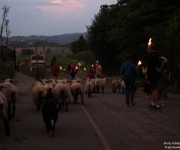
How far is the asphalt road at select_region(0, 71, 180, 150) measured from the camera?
8074 millimetres

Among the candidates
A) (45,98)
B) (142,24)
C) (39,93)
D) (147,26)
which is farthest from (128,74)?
(142,24)

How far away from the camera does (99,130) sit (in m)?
9.73

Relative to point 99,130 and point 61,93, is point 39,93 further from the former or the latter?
point 99,130

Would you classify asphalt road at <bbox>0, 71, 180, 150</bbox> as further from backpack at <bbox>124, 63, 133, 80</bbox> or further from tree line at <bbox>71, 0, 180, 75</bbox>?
tree line at <bbox>71, 0, 180, 75</bbox>

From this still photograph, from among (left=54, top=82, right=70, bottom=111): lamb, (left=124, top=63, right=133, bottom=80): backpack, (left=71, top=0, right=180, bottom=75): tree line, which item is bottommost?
(left=54, top=82, right=70, bottom=111): lamb

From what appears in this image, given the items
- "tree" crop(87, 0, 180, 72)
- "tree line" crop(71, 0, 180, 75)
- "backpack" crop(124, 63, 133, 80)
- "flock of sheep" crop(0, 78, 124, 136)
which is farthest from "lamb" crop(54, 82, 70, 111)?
"tree" crop(87, 0, 180, 72)

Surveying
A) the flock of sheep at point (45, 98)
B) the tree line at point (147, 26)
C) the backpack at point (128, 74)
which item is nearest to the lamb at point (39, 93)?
the flock of sheep at point (45, 98)

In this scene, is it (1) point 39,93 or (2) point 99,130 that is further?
(1) point 39,93

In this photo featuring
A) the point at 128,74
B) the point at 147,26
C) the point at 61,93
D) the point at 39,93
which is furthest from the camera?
the point at 147,26

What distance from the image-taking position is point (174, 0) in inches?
1147

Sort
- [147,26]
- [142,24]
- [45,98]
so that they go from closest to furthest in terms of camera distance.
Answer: [45,98] → [147,26] → [142,24]

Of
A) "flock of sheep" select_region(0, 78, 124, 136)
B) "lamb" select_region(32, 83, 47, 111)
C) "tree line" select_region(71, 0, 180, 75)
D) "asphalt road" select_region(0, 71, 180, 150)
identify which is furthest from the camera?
"tree line" select_region(71, 0, 180, 75)

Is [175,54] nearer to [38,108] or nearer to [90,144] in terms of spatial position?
[38,108]

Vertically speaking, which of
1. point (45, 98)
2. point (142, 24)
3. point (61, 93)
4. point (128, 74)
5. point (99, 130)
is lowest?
point (99, 130)
